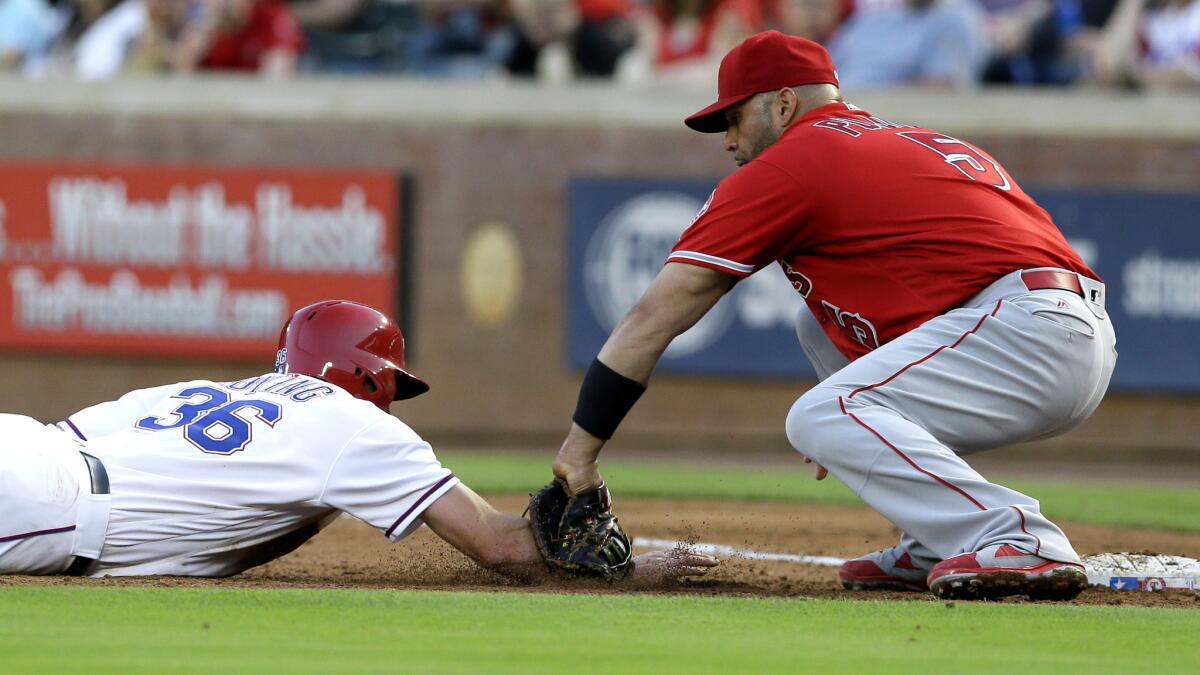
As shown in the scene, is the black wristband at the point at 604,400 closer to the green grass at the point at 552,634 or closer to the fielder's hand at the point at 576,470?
the fielder's hand at the point at 576,470

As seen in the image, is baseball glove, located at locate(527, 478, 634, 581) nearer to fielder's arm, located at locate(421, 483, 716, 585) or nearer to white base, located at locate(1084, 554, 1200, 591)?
fielder's arm, located at locate(421, 483, 716, 585)

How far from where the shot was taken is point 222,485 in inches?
183

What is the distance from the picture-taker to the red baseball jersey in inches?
193

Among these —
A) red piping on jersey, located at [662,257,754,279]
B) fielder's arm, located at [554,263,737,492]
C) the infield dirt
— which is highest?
red piping on jersey, located at [662,257,754,279]

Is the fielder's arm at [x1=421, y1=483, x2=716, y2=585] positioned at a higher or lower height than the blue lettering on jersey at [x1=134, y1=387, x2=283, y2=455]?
lower

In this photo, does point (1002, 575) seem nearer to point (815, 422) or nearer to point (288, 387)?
point (815, 422)

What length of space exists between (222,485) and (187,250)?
8.06 m

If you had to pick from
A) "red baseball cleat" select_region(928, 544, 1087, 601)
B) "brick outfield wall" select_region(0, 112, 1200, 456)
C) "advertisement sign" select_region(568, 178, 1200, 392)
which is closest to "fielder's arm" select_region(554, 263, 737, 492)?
"red baseball cleat" select_region(928, 544, 1087, 601)

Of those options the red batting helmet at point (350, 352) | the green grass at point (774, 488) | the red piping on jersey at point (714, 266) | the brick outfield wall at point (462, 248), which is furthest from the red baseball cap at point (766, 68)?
the brick outfield wall at point (462, 248)

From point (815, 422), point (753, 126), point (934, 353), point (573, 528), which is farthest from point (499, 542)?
point (753, 126)

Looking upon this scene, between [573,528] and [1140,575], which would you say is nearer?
[573,528]

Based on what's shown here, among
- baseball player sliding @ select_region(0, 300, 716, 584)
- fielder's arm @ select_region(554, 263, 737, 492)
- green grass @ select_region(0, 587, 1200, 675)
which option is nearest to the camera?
green grass @ select_region(0, 587, 1200, 675)

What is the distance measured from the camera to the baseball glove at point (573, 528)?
16.0ft

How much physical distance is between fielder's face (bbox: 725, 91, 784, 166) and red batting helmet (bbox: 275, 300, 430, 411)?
1.26 meters
